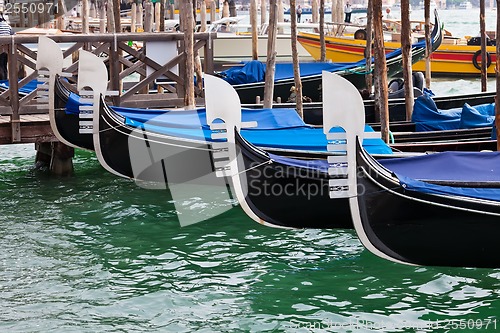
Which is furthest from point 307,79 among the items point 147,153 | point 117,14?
point 147,153

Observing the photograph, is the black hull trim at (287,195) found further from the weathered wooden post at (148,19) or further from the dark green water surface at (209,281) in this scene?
the weathered wooden post at (148,19)

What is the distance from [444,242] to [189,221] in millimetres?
2208

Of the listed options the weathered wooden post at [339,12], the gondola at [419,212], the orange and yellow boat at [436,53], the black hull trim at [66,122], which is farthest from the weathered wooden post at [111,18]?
the weathered wooden post at [339,12]

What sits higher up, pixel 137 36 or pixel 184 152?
pixel 137 36

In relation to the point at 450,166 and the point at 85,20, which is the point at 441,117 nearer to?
the point at 450,166

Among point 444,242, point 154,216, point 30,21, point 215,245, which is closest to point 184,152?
point 154,216

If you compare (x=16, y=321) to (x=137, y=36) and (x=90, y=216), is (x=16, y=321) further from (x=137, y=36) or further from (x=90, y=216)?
(x=137, y=36)

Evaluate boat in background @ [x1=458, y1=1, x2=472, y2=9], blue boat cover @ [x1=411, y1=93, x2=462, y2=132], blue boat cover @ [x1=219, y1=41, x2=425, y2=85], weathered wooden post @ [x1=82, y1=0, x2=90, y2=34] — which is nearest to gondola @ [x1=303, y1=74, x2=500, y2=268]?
blue boat cover @ [x1=411, y1=93, x2=462, y2=132]

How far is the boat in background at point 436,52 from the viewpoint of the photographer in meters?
15.2

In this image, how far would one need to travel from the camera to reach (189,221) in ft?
20.2

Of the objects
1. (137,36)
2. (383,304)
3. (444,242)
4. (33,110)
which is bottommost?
(383,304)

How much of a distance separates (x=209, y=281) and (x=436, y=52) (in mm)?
11686

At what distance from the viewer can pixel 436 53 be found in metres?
15.7

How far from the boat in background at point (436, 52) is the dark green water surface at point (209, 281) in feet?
30.4
